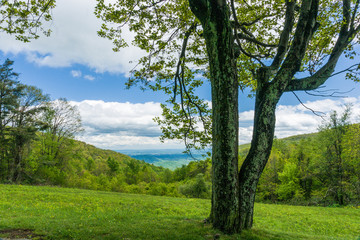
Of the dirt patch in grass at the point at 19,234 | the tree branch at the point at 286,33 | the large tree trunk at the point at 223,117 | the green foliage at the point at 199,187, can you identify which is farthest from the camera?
the green foliage at the point at 199,187

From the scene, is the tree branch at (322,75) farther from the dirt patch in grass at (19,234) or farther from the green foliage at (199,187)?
the green foliage at (199,187)

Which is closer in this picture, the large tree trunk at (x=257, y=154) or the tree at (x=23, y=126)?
the large tree trunk at (x=257, y=154)

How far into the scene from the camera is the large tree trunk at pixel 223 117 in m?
5.47

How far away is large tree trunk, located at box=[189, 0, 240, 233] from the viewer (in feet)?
18.0

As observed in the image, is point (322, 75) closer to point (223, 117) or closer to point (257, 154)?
point (257, 154)

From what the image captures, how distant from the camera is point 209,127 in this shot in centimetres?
884

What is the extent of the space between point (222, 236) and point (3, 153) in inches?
1461

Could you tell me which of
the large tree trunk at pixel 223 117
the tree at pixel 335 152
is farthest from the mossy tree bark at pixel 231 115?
the tree at pixel 335 152

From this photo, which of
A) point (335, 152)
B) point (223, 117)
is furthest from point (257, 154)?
point (335, 152)

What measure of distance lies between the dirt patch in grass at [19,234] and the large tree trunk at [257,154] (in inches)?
239

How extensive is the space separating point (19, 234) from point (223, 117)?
24.0 ft

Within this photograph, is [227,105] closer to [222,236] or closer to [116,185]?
[222,236]

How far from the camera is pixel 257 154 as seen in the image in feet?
19.1

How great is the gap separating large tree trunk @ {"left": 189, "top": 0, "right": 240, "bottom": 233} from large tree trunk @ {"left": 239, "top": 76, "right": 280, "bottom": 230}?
29 cm
